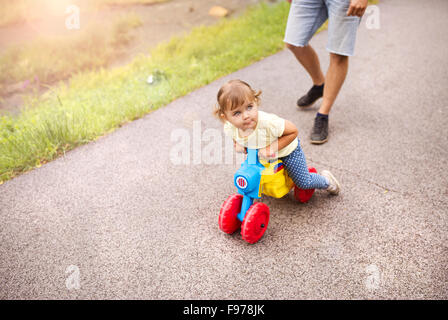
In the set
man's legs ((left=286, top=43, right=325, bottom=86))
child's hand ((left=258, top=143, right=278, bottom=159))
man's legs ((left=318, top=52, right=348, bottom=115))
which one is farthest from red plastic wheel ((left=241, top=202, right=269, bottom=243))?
man's legs ((left=286, top=43, right=325, bottom=86))

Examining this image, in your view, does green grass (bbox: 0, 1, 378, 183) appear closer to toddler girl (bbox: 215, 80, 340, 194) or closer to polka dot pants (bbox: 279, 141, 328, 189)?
toddler girl (bbox: 215, 80, 340, 194)

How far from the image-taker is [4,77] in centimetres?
622

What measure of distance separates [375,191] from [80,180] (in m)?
2.30

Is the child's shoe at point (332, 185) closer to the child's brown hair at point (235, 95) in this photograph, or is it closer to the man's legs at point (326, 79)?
the man's legs at point (326, 79)

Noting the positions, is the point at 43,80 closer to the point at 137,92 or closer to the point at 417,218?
the point at 137,92

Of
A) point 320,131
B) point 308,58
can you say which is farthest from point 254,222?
point 308,58

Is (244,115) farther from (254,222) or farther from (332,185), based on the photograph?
(332,185)

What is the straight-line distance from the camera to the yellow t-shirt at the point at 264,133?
5.62 ft

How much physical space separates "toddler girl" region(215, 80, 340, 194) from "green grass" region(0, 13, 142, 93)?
18.2 feet

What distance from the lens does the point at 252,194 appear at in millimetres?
1830

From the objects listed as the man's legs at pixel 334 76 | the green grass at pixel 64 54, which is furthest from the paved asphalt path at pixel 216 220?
the green grass at pixel 64 54

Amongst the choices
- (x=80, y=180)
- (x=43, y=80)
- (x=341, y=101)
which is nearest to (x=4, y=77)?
(x=43, y=80)

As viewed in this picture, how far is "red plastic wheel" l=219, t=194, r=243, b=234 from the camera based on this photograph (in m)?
1.88

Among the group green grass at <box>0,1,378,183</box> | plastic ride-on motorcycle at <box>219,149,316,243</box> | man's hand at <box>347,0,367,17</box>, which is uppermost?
man's hand at <box>347,0,367,17</box>
